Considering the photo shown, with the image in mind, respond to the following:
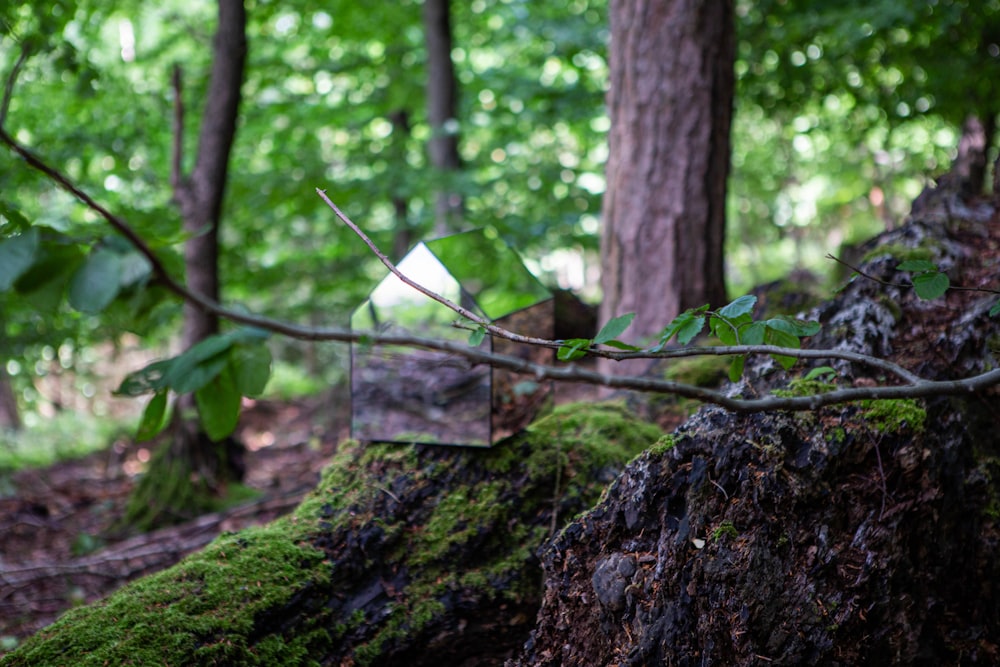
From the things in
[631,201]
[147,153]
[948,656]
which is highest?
[147,153]

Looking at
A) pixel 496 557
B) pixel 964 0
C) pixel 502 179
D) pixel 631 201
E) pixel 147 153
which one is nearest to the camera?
pixel 496 557

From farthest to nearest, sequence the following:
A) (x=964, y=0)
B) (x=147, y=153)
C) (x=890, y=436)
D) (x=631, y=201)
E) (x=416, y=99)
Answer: (x=416, y=99)
(x=147, y=153)
(x=964, y=0)
(x=631, y=201)
(x=890, y=436)

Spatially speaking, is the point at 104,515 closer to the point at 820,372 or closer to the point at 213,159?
the point at 213,159

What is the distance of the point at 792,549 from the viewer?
188 cm

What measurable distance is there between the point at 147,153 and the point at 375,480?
7.18m

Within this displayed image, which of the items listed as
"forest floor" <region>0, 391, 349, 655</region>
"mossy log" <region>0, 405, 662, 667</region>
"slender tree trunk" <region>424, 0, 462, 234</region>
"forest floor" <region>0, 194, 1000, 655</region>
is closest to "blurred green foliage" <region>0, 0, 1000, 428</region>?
"slender tree trunk" <region>424, 0, 462, 234</region>

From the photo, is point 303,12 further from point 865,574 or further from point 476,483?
point 865,574

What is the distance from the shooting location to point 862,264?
2771 millimetres

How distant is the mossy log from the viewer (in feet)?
6.52

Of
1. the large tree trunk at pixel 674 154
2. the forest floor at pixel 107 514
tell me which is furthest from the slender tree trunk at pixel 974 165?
the forest floor at pixel 107 514

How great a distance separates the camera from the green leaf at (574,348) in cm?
149

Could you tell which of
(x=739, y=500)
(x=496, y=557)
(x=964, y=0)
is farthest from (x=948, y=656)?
(x=964, y=0)

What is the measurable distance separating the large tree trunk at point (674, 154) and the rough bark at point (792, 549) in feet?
5.15

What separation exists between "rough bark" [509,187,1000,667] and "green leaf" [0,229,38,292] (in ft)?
5.08
